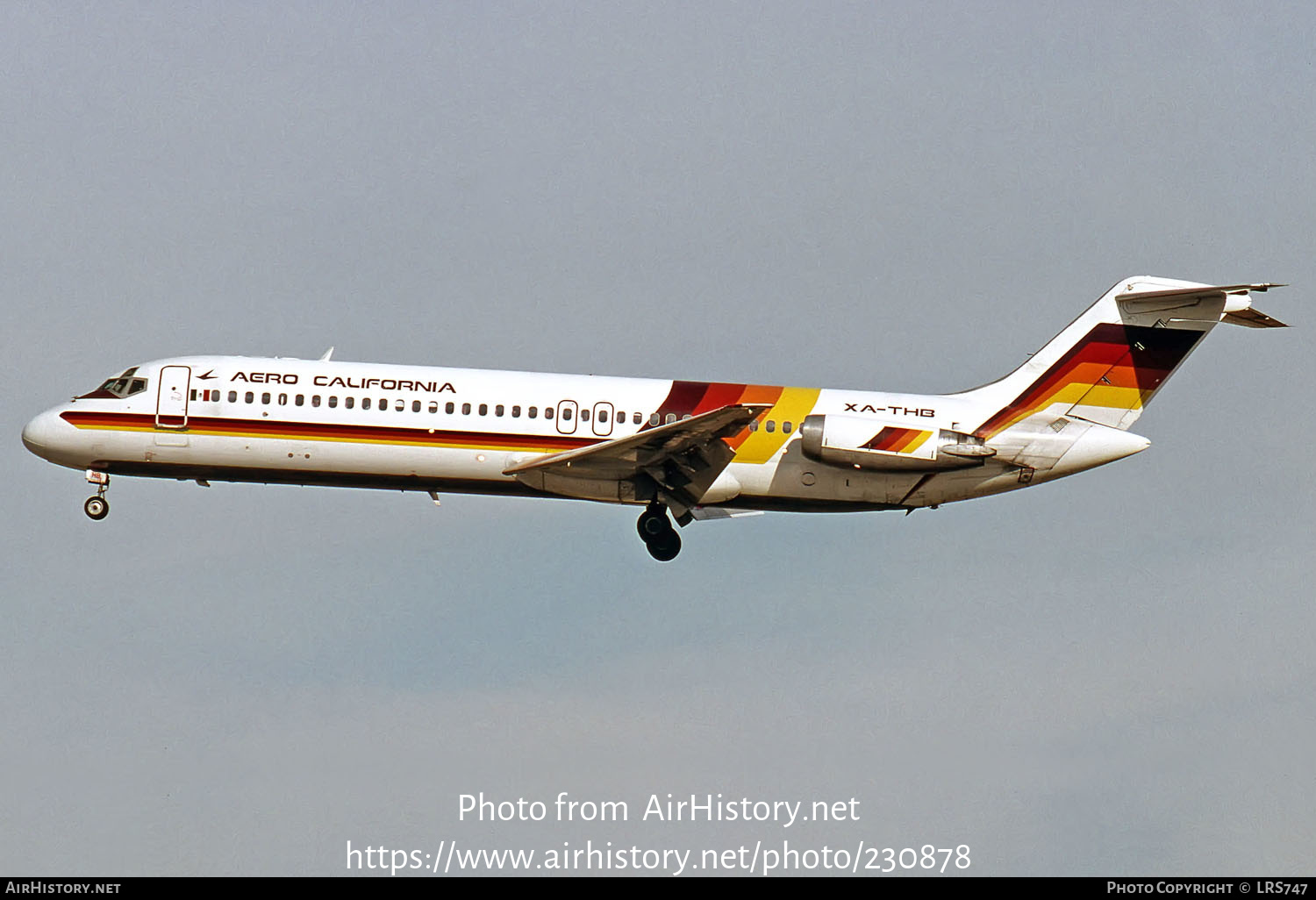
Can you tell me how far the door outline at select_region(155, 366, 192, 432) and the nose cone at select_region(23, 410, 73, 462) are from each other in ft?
6.32

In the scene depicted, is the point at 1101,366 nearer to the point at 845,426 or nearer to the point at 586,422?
the point at 845,426

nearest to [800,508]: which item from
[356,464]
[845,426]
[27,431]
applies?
[845,426]

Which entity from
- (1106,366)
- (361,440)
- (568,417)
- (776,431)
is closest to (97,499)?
(361,440)

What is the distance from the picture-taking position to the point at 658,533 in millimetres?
31516

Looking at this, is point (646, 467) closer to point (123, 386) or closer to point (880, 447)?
point (880, 447)

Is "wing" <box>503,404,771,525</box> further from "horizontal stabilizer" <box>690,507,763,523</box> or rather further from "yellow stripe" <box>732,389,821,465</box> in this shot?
"horizontal stabilizer" <box>690,507,763,523</box>

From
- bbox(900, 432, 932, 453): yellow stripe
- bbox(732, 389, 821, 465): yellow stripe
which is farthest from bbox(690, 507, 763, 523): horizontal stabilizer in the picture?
bbox(900, 432, 932, 453): yellow stripe

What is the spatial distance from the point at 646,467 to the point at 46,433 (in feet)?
38.4

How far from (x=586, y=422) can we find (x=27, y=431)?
36.2 feet

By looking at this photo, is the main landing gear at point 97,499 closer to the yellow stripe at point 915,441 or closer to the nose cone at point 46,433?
the nose cone at point 46,433

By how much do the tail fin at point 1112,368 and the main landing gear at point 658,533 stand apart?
6109 millimetres

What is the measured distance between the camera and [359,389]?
102 ft

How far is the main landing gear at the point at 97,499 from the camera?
32031 millimetres

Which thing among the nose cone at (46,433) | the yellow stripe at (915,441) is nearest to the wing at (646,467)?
the yellow stripe at (915,441)
